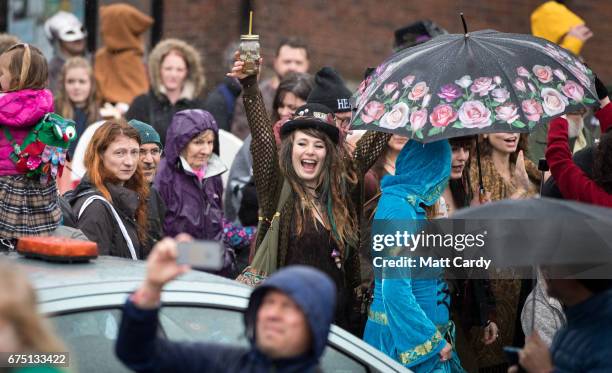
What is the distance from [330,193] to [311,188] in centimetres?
10

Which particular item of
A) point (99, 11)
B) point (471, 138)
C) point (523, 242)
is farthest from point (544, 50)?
point (99, 11)

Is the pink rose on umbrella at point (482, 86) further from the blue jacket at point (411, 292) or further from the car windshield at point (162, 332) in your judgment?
the car windshield at point (162, 332)

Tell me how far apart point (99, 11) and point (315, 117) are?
659 centimetres

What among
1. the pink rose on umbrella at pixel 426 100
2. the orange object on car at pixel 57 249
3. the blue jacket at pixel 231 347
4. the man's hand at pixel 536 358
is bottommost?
the man's hand at pixel 536 358

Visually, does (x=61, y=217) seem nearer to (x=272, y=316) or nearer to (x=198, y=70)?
(x=272, y=316)

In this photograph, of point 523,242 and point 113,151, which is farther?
point 113,151

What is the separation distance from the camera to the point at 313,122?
701cm

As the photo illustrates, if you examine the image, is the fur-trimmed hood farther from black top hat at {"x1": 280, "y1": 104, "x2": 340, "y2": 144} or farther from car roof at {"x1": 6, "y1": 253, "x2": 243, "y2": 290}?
car roof at {"x1": 6, "y1": 253, "x2": 243, "y2": 290}

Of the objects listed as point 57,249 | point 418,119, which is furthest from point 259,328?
point 418,119

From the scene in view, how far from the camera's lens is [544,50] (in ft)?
22.1

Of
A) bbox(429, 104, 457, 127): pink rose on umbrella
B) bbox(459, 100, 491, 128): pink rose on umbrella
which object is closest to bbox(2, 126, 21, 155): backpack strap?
bbox(429, 104, 457, 127): pink rose on umbrella

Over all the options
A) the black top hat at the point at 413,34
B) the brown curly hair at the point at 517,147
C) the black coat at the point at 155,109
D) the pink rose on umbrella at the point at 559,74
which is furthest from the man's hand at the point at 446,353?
the black coat at the point at 155,109

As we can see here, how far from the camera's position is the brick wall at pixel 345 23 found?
13.6 meters

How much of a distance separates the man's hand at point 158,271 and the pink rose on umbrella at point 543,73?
10.5 ft
